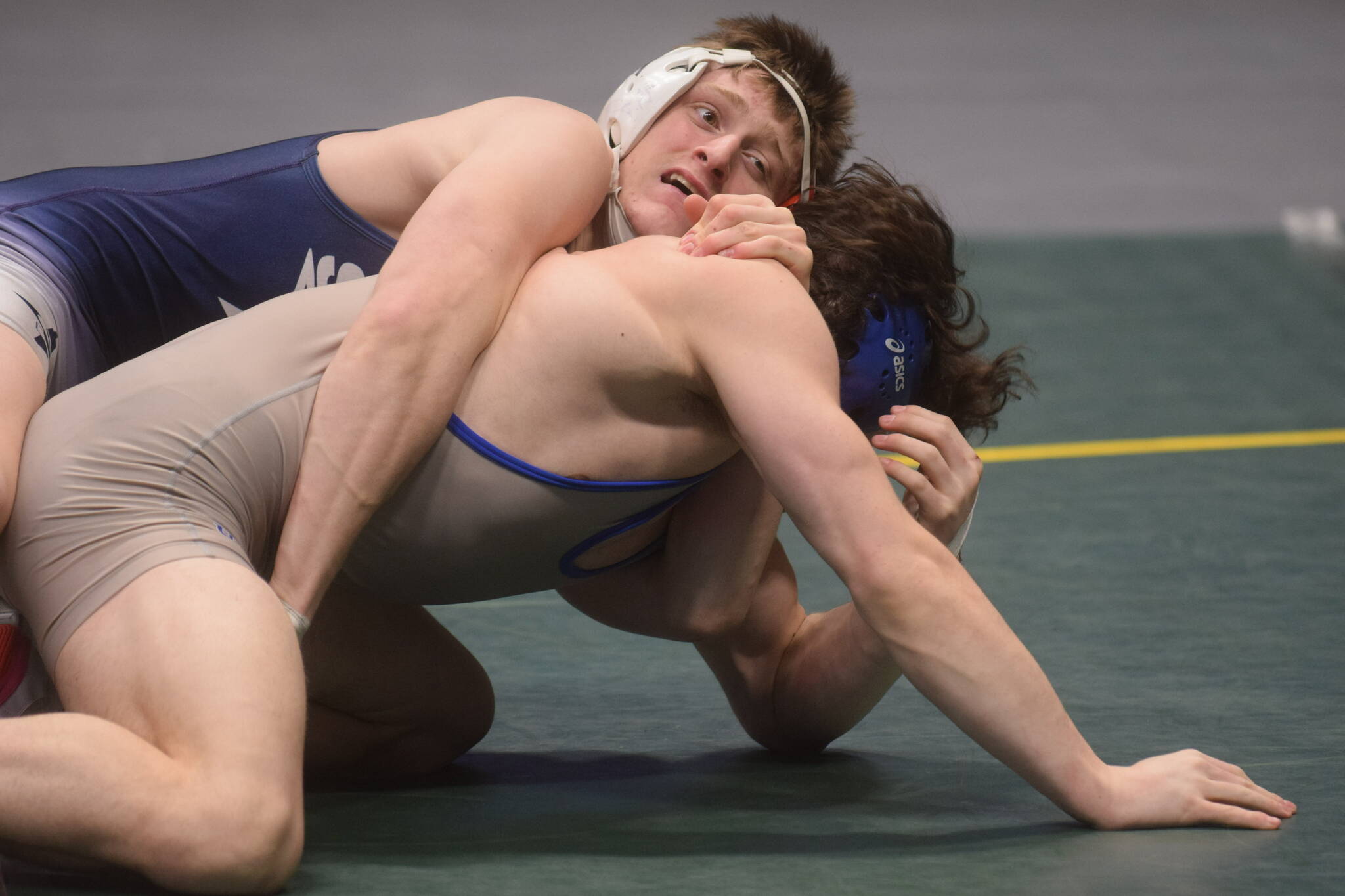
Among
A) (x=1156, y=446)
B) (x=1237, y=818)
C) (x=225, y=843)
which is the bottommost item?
(x=1156, y=446)

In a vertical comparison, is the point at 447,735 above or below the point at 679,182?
below

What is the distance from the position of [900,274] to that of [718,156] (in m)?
0.43

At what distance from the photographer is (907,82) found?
9.68 meters

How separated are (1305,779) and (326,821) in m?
1.31

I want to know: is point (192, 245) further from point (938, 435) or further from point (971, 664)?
point (971, 664)

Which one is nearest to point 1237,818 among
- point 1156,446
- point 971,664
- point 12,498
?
point 971,664

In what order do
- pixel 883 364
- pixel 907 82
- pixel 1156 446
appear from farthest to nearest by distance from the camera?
pixel 907 82 < pixel 1156 446 < pixel 883 364

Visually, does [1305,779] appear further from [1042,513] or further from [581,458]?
[1042,513]

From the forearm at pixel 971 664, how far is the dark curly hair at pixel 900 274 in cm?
47

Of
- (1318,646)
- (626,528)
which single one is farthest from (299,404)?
(1318,646)

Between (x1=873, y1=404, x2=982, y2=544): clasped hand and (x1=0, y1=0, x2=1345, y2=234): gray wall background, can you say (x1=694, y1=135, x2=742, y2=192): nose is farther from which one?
(x1=0, y1=0, x2=1345, y2=234): gray wall background

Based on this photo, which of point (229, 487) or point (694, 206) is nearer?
Result: point (229, 487)

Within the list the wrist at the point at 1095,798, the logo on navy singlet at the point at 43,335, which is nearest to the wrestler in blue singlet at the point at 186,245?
the logo on navy singlet at the point at 43,335

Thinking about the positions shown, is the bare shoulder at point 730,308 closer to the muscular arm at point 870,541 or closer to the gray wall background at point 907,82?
the muscular arm at point 870,541
